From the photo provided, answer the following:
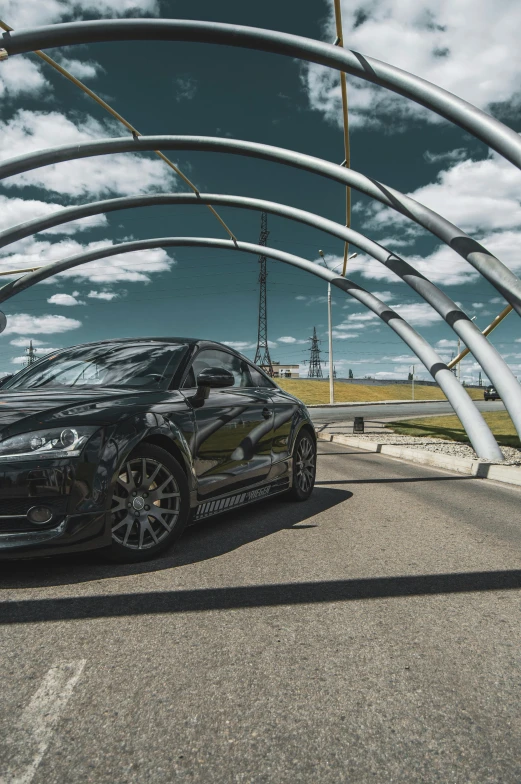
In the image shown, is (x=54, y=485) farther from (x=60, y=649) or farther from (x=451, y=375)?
(x=451, y=375)

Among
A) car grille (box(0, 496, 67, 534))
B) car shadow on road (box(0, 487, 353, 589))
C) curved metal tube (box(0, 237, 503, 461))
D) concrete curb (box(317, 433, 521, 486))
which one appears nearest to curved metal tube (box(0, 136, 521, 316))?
curved metal tube (box(0, 237, 503, 461))

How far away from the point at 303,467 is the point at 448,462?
473 centimetres

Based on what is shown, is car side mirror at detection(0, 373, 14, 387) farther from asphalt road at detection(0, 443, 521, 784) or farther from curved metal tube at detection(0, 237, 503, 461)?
curved metal tube at detection(0, 237, 503, 461)

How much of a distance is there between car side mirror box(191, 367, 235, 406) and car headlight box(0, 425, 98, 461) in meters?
1.11

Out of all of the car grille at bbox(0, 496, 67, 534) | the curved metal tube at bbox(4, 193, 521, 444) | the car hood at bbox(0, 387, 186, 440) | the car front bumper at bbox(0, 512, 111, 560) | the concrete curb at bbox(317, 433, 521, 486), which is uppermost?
the curved metal tube at bbox(4, 193, 521, 444)

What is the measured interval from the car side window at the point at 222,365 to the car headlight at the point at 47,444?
4.22 feet

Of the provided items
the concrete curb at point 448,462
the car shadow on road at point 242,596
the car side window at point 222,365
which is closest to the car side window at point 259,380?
the car side window at point 222,365

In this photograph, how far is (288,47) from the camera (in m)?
11.7

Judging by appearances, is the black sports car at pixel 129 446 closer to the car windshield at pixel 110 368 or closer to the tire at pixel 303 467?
the car windshield at pixel 110 368

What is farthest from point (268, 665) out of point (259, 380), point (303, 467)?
point (303, 467)

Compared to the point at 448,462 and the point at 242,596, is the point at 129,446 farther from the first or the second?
the point at 448,462

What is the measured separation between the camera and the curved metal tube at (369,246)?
448 inches

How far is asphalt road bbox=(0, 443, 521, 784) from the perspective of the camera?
1.69 metres

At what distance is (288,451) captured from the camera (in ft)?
19.5
